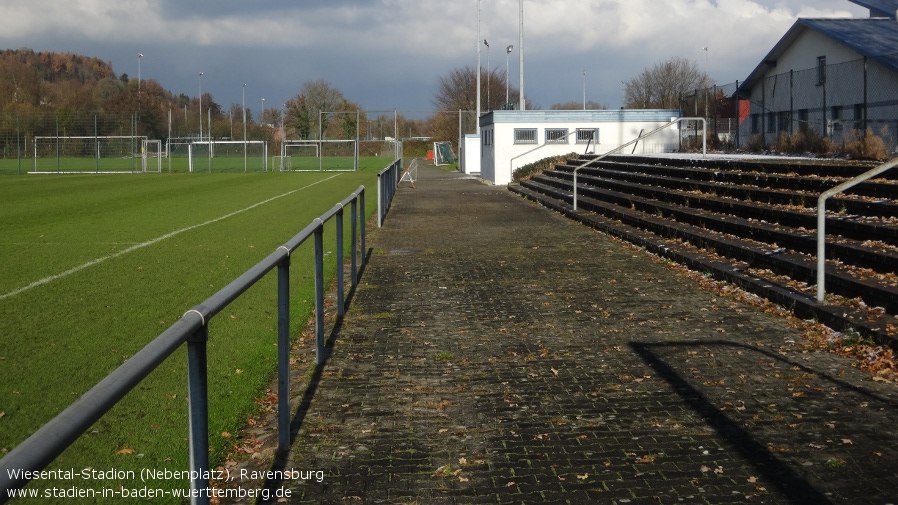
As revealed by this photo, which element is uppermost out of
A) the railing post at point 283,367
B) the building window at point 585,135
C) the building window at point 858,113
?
the building window at point 585,135

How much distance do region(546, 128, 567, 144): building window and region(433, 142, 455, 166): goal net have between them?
36027 millimetres

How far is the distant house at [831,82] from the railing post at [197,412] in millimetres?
20099

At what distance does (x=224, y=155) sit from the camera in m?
61.6

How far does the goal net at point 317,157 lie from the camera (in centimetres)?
6175

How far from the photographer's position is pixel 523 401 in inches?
242

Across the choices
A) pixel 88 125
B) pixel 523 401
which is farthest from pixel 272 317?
pixel 88 125

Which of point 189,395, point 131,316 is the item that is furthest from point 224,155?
point 189,395

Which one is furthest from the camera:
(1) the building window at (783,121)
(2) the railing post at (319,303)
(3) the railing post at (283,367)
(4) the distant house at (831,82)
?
(1) the building window at (783,121)

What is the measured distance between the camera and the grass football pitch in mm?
5238

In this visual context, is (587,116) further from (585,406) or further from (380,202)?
(585,406)

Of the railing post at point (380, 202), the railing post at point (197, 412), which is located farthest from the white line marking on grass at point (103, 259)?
the railing post at point (197, 412)

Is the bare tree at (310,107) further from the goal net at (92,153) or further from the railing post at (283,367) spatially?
the railing post at (283,367)

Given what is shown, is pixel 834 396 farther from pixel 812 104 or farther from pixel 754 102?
pixel 754 102

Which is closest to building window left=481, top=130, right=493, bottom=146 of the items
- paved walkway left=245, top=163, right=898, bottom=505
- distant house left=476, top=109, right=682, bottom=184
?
distant house left=476, top=109, right=682, bottom=184
